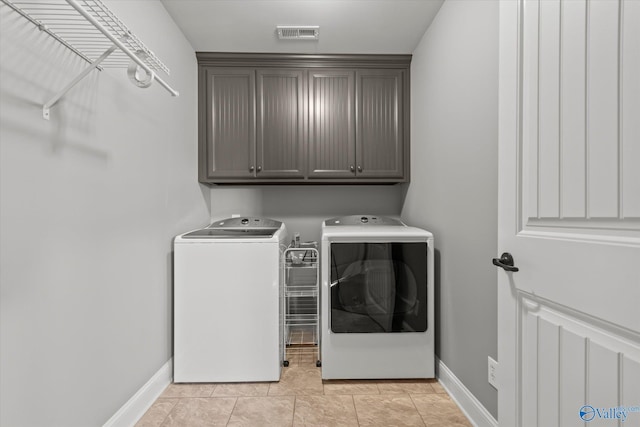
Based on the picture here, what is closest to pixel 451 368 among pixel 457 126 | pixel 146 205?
pixel 457 126

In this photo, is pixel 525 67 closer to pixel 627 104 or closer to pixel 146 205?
pixel 627 104

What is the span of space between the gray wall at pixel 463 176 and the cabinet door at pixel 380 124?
0.32 meters

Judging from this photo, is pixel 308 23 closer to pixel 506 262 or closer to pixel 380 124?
pixel 380 124

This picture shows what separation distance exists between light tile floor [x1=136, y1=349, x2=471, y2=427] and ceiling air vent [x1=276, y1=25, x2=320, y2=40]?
2375 millimetres

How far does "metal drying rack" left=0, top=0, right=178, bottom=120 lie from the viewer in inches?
39.6

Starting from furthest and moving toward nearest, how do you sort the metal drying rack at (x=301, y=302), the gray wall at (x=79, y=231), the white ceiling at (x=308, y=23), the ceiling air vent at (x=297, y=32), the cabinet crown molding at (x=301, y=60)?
the cabinet crown molding at (x=301, y=60) < the metal drying rack at (x=301, y=302) < the ceiling air vent at (x=297, y=32) < the white ceiling at (x=308, y=23) < the gray wall at (x=79, y=231)

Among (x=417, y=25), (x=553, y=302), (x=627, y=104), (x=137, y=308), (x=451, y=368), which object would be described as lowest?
(x=451, y=368)

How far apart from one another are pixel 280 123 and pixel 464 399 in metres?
2.27

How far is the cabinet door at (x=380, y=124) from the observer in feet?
8.75

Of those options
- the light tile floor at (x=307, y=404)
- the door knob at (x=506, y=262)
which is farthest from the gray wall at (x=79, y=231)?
the door knob at (x=506, y=262)

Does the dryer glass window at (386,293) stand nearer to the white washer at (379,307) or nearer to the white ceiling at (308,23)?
the white washer at (379,307)

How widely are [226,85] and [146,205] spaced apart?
4.38ft

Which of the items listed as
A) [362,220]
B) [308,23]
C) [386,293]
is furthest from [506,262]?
[308,23]

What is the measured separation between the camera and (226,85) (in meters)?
2.62
